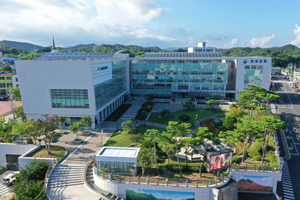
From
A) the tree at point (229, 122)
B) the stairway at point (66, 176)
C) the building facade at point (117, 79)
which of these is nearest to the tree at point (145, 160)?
the stairway at point (66, 176)

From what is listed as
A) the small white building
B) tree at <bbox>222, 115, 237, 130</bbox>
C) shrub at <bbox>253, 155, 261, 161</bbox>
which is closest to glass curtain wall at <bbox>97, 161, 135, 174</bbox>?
the small white building

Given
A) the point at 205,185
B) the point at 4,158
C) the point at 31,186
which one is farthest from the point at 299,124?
the point at 4,158

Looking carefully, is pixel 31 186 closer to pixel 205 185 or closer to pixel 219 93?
pixel 205 185

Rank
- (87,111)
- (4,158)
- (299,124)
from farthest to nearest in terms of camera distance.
Result: (299,124) < (87,111) < (4,158)

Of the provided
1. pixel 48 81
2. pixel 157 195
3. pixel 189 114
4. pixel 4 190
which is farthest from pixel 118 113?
pixel 157 195

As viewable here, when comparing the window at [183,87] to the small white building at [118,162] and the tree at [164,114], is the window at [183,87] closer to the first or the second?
the tree at [164,114]

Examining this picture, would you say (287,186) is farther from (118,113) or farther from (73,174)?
(118,113)
